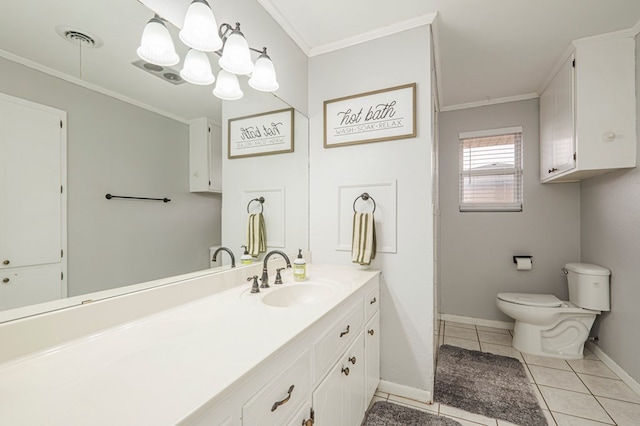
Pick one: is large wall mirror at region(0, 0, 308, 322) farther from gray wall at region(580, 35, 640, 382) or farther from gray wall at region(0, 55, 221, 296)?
gray wall at region(580, 35, 640, 382)

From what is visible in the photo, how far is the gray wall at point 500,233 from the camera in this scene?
2.81m

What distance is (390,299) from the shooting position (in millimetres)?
1933

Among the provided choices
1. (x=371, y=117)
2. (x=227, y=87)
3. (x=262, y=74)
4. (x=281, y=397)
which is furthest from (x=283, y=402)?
(x=371, y=117)

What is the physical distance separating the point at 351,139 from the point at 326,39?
766mm

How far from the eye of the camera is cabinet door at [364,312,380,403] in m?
1.63

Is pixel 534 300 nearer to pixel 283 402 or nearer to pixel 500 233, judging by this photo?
pixel 500 233

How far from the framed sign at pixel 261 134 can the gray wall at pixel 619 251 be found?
8.01 ft

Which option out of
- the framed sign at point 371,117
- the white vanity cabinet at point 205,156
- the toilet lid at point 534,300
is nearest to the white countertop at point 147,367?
the white vanity cabinet at point 205,156

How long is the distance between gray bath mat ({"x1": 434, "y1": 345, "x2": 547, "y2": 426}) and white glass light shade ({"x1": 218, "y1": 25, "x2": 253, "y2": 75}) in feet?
7.65

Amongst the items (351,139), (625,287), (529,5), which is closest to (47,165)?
(351,139)

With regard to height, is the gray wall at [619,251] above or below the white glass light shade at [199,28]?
below

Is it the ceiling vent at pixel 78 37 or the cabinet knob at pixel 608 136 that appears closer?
the ceiling vent at pixel 78 37

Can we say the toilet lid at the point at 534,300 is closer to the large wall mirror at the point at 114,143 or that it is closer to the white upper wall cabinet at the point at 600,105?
the white upper wall cabinet at the point at 600,105

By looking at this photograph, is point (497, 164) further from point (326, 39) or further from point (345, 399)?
point (345, 399)
